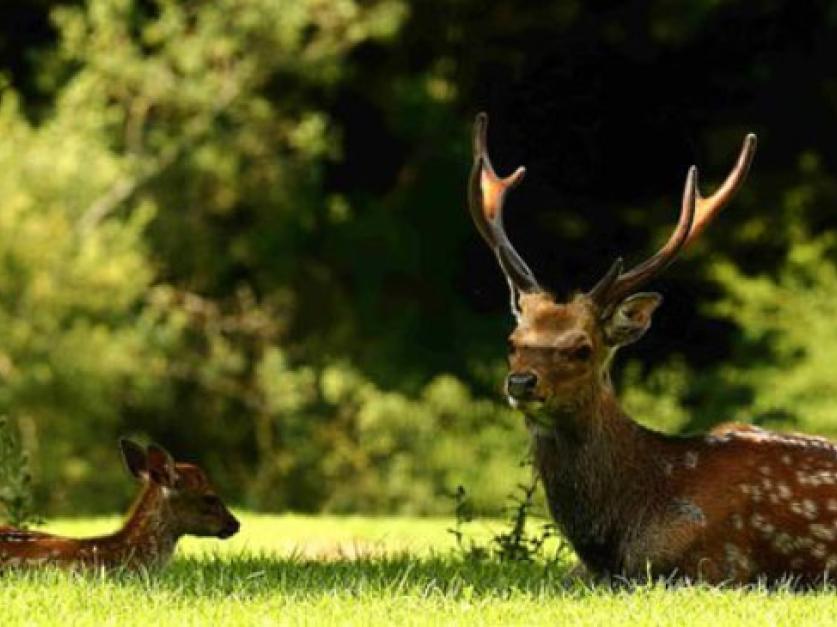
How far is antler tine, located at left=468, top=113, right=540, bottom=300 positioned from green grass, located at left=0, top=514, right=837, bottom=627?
1.03 metres

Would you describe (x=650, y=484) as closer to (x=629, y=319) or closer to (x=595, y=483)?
(x=595, y=483)

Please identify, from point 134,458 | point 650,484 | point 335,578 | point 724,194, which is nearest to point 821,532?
point 650,484

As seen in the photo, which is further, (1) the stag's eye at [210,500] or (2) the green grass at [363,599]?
(1) the stag's eye at [210,500]

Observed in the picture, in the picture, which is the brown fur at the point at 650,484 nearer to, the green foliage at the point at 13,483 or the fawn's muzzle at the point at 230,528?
the fawn's muzzle at the point at 230,528

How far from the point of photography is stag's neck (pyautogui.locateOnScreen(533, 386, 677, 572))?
26.7 feet

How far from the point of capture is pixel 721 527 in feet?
26.3

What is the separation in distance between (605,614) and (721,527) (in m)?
1.10

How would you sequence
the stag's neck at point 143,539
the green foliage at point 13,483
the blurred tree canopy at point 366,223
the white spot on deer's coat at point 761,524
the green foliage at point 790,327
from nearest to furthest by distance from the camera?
1. the white spot on deer's coat at point 761,524
2. the stag's neck at point 143,539
3. the green foliage at point 13,483
4. the blurred tree canopy at point 366,223
5. the green foliage at point 790,327

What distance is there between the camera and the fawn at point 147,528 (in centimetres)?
812

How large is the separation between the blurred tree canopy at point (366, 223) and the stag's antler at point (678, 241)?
39.1 ft

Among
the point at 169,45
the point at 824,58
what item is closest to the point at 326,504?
the point at 169,45

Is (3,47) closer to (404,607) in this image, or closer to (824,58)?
(824,58)

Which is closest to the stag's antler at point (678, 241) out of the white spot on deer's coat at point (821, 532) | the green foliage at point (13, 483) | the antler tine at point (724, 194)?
the antler tine at point (724, 194)

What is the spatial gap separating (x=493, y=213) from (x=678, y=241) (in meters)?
0.91
